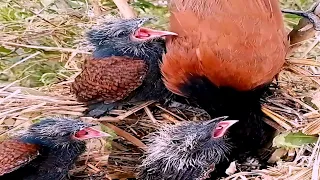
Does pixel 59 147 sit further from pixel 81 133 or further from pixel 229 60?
pixel 229 60

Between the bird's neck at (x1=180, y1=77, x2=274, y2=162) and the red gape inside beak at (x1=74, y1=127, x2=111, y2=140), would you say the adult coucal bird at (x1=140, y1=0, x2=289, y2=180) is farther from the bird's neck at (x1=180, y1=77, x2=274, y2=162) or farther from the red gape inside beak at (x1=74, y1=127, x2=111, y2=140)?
the red gape inside beak at (x1=74, y1=127, x2=111, y2=140)

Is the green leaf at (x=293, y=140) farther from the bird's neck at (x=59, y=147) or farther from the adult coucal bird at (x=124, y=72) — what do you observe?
the bird's neck at (x=59, y=147)

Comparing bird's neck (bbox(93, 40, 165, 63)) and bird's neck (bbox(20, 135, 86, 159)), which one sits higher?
bird's neck (bbox(93, 40, 165, 63))

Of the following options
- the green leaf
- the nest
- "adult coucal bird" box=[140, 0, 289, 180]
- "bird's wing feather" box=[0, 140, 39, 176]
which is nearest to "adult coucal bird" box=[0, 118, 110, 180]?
"bird's wing feather" box=[0, 140, 39, 176]

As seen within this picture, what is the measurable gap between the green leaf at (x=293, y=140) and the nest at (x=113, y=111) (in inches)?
0.6

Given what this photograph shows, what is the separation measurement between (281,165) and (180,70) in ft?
1.45

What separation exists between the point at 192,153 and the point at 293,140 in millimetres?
322

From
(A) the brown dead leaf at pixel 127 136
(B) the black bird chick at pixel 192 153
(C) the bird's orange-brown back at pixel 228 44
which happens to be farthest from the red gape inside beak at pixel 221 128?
(A) the brown dead leaf at pixel 127 136

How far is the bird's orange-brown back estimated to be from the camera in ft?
7.22

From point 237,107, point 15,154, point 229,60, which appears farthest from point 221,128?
point 15,154

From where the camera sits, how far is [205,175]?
220 cm

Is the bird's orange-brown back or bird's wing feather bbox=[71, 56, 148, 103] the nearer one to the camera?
the bird's orange-brown back

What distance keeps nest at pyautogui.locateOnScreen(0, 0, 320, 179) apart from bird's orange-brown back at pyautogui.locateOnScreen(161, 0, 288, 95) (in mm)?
236

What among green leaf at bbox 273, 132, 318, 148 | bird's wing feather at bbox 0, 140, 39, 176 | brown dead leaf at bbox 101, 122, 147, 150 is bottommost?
brown dead leaf at bbox 101, 122, 147, 150
